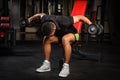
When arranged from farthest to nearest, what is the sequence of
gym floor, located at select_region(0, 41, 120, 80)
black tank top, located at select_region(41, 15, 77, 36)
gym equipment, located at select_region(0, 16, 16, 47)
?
gym equipment, located at select_region(0, 16, 16, 47), black tank top, located at select_region(41, 15, 77, 36), gym floor, located at select_region(0, 41, 120, 80)

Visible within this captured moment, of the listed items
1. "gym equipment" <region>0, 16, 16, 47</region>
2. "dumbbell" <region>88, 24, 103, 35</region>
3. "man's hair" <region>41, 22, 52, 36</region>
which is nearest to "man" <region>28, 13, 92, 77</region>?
"man's hair" <region>41, 22, 52, 36</region>

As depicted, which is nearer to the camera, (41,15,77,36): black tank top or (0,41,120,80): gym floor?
(0,41,120,80): gym floor

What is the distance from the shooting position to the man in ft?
10.6

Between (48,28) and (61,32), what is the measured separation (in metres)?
0.24

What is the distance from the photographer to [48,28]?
3184 mm

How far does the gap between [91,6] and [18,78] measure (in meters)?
8.54

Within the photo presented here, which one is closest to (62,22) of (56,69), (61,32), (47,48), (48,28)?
(61,32)

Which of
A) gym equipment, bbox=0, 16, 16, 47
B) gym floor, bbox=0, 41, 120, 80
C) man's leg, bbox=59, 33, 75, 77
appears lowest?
gym floor, bbox=0, 41, 120, 80

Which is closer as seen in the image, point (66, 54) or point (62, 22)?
point (66, 54)

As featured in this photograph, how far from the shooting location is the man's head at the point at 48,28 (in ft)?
10.5

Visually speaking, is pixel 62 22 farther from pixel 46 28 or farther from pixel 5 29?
pixel 5 29

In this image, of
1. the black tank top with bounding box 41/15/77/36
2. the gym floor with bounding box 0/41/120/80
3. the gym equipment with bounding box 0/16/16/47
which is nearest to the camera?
the gym floor with bounding box 0/41/120/80

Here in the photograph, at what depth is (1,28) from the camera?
5129 millimetres

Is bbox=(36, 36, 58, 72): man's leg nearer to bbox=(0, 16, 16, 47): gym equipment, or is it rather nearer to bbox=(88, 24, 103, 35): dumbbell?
bbox=(88, 24, 103, 35): dumbbell
